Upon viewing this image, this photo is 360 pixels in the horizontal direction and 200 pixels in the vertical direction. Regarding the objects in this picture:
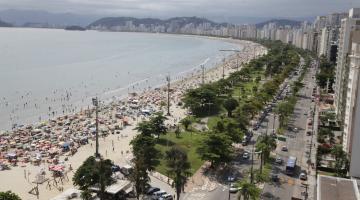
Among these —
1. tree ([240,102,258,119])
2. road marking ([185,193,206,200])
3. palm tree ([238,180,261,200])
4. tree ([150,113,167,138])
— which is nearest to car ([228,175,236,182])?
road marking ([185,193,206,200])

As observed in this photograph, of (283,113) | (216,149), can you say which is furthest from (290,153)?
(216,149)

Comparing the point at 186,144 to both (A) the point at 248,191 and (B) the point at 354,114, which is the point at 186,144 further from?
(A) the point at 248,191

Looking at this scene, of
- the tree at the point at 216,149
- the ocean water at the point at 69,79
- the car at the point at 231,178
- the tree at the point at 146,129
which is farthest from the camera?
the ocean water at the point at 69,79

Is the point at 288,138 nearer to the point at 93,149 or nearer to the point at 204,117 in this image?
the point at 204,117

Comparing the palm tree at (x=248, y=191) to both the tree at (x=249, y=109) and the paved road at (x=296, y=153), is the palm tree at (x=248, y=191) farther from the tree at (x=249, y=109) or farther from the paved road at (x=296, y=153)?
the tree at (x=249, y=109)

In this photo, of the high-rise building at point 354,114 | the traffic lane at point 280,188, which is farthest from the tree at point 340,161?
the traffic lane at point 280,188

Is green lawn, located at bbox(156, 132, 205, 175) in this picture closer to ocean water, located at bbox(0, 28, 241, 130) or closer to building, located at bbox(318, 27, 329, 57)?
ocean water, located at bbox(0, 28, 241, 130)
